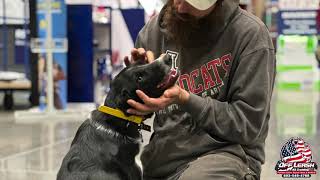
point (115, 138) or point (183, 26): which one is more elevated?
point (183, 26)

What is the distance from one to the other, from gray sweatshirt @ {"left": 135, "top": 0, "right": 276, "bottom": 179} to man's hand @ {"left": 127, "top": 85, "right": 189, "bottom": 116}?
5 cm

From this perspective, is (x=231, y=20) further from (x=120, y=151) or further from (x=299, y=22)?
(x=299, y=22)

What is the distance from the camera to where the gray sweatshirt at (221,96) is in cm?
206

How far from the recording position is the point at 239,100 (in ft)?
6.79

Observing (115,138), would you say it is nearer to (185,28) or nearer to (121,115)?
(121,115)

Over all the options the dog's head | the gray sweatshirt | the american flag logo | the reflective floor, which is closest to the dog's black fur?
the dog's head

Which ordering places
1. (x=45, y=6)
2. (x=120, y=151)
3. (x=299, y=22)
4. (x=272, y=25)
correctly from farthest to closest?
(x=272, y=25), (x=299, y=22), (x=45, y=6), (x=120, y=151)

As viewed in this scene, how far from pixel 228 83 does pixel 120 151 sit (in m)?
0.51

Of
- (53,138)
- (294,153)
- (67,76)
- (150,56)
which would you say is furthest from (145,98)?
(67,76)

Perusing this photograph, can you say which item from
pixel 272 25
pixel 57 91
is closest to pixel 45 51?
pixel 57 91

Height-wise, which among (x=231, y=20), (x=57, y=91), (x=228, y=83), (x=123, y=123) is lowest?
(x=57, y=91)

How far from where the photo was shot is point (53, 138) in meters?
5.55

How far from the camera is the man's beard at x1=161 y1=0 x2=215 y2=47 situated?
2137mm

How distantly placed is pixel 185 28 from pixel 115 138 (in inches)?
20.6
